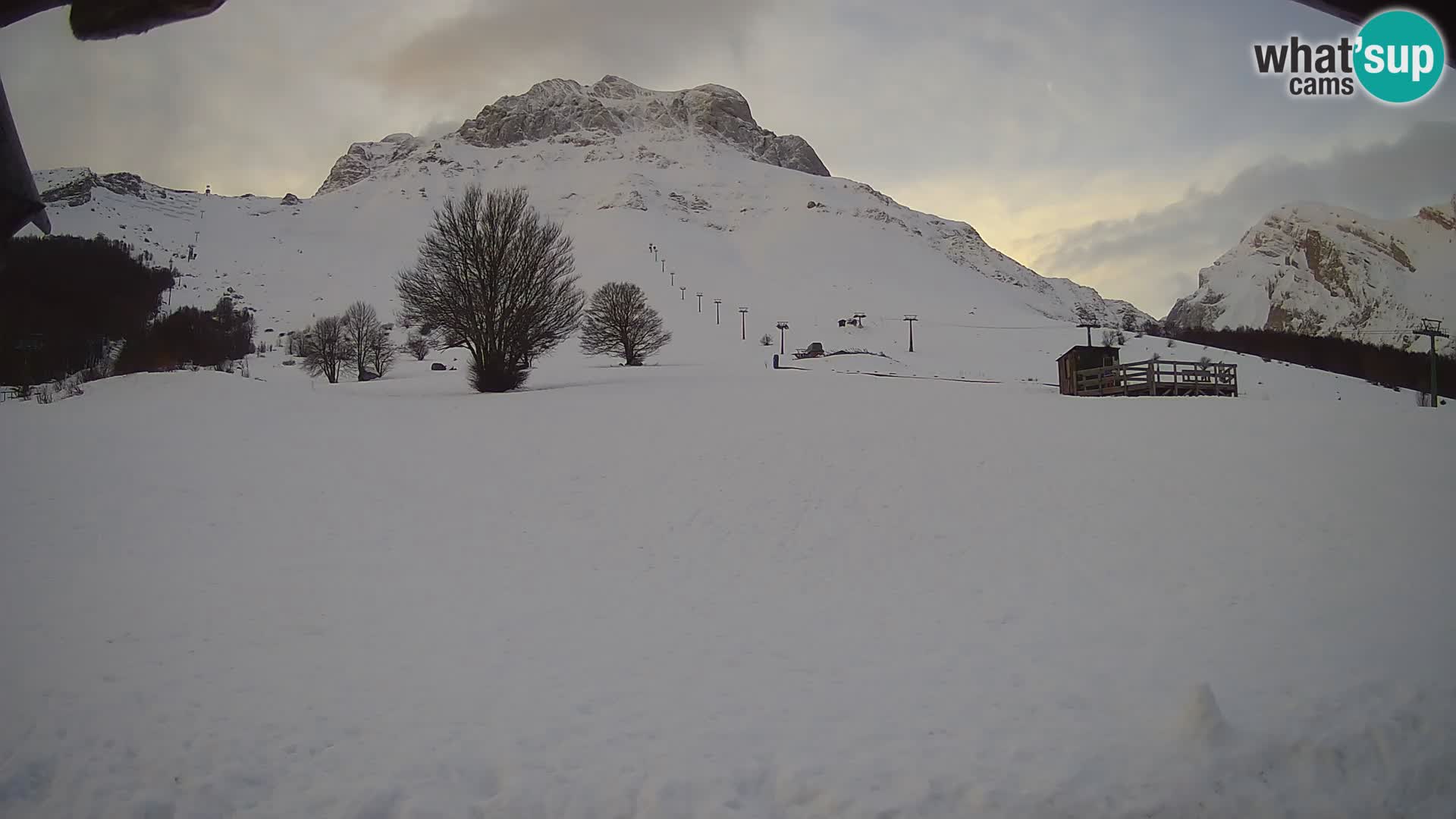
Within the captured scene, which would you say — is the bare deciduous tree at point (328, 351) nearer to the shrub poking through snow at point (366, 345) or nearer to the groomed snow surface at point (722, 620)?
the shrub poking through snow at point (366, 345)

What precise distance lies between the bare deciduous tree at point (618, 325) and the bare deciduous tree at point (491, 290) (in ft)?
65.1

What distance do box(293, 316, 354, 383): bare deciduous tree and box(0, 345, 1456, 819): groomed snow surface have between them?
3223 centimetres

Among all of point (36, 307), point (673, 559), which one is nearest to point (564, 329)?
point (36, 307)

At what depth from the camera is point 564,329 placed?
118ft

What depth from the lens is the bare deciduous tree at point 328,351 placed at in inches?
2167

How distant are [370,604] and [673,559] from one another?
5.35m

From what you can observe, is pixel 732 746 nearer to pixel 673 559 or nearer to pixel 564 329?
pixel 673 559

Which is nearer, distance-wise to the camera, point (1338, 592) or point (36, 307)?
point (1338, 592)

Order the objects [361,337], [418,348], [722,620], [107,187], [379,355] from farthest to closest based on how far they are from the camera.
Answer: [107,187] < [418,348] < [379,355] < [361,337] < [722,620]

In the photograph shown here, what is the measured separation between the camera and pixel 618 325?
183 ft

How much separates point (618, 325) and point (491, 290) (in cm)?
2225

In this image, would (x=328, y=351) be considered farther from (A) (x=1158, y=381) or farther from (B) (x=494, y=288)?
(A) (x=1158, y=381)

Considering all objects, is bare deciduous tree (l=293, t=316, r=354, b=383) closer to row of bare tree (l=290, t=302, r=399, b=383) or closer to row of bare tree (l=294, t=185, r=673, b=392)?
row of bare tree (l=290, t=302, r=399, b=383)

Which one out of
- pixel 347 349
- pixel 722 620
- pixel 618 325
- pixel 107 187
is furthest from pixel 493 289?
pixel 107 187
